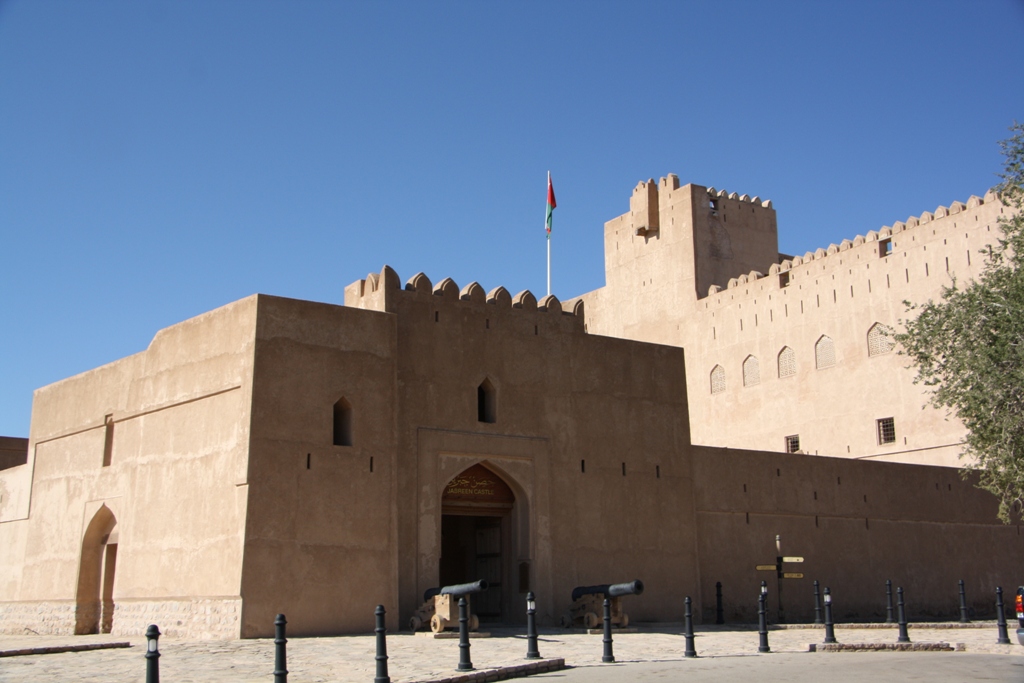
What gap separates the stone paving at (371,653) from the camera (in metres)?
10.1

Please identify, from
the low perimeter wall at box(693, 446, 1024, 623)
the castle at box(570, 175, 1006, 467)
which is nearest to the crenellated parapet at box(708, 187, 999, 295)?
the castle at box(570, 175, 1006, 467)

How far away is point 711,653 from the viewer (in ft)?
40.1

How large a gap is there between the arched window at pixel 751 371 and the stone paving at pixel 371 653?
47.6 feet

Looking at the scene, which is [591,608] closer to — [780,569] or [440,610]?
[440,610]

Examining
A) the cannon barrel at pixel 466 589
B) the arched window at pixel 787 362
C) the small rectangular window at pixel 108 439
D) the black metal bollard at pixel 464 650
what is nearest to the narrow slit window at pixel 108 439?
the small rectangular window at pixel 108 439

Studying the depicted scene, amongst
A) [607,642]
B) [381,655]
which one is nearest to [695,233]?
[607,642]

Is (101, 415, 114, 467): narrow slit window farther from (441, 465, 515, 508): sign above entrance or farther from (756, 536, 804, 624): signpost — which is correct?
(756, 536, 804, 624): signpost

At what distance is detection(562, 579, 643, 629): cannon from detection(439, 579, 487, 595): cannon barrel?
2385mm

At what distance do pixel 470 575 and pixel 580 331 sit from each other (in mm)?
4527

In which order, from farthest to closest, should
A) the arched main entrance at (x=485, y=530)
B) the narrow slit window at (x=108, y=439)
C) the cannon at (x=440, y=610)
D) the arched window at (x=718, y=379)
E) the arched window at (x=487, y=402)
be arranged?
the arched window at (x=718, y=379)
the narrow slit window at (x=108, y=439)
the arched window at (x=487, y=402)
the arched main entrance at (x=485, y=530)
the cannon at (x=440, y=610)

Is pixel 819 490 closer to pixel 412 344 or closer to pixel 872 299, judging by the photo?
pixel 872 299

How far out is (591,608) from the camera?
51.2 ft

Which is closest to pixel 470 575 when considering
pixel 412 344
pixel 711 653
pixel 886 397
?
pixel 412 344

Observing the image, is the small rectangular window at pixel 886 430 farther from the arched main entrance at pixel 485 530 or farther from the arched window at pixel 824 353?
the arched main entrance at pixel 485 530
